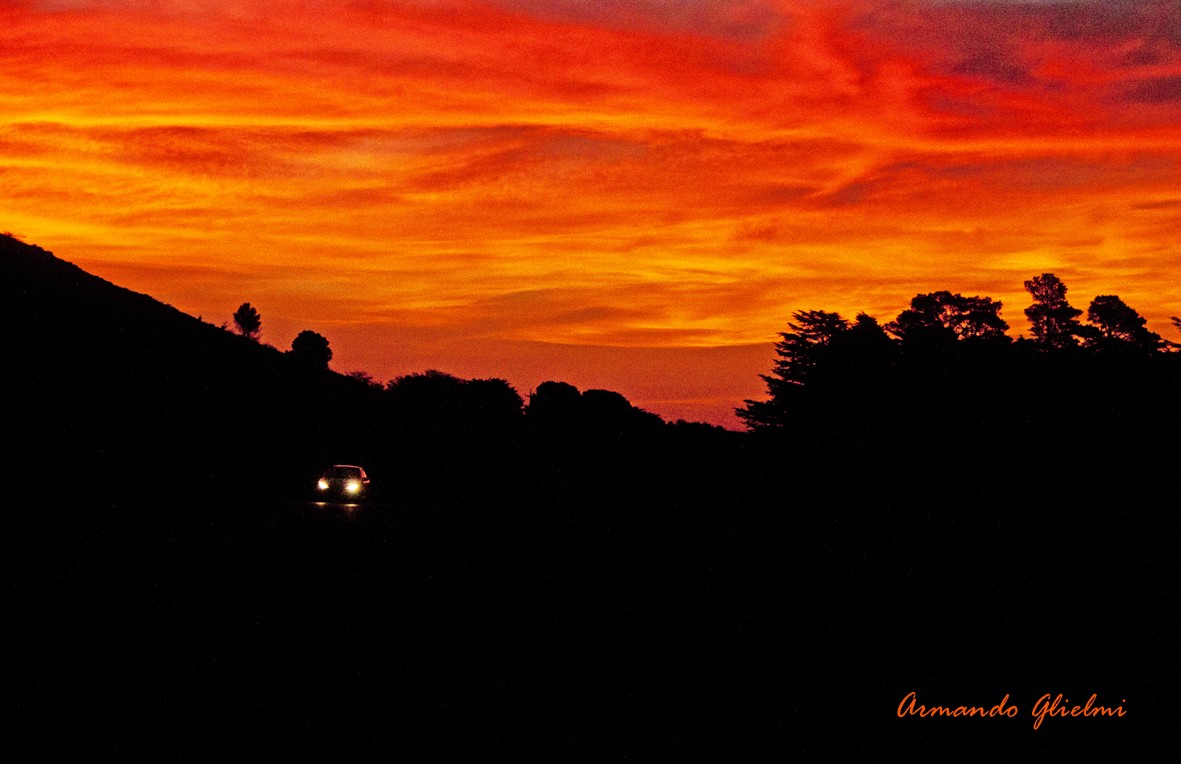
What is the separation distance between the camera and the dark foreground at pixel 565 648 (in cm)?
688

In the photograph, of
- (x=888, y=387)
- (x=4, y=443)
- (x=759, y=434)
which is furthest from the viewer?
(x=759, y=434)

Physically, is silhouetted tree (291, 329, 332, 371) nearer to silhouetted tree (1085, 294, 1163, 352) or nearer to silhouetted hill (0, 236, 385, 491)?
silhouetted hill (0, 236, 385, 491)

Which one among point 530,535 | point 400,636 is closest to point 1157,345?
point 530,535

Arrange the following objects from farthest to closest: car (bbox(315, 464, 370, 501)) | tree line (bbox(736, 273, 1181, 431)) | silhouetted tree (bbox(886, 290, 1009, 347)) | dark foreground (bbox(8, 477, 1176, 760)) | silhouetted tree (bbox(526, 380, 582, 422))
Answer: silhouetted tree (bbox(526, 380, 582, 422)) < silhouetted tree (bbox(886, 290, 1009, 347)) < tree line (bbox(736, 273, 1181, 431)) < car (bbox(315, 464, 370, 501)) < dark foreground (bbox(8, 477, 1176, 760))

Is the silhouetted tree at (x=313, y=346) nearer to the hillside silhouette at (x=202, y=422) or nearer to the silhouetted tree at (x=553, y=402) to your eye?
the silhouetted tree at (x=553, y=402)

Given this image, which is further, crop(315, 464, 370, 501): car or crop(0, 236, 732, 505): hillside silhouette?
crop(0, 236, 732, 505): hillside silhouette

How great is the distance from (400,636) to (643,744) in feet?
13.5

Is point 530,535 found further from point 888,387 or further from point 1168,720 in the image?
point 888,387

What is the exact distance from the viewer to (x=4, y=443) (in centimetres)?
5597

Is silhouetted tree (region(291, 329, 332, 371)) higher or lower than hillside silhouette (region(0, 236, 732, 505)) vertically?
higher

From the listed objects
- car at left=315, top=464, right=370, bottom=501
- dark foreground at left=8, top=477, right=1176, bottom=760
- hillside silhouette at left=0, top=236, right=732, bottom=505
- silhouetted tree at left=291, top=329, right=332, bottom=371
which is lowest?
dark foreground at left=8, top=477, right=1176, bottom=760

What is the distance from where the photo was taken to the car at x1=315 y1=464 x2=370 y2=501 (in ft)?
132

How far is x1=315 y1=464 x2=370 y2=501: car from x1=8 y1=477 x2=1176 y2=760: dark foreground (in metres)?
18.5

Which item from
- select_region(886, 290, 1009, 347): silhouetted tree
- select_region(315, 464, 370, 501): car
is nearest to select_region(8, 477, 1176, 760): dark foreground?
select_region(315, 464, 370, 501): car
